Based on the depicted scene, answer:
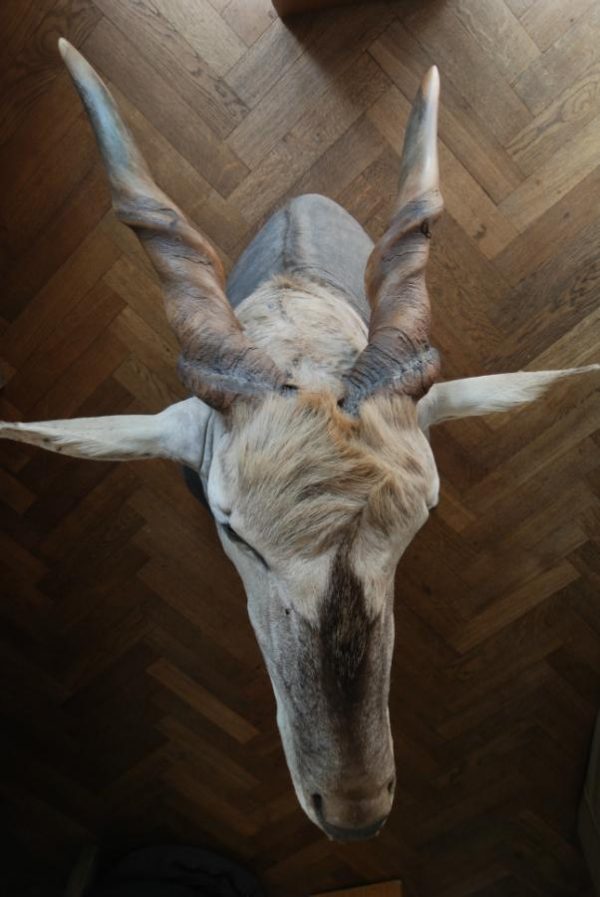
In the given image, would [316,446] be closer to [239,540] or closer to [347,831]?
[239,540]

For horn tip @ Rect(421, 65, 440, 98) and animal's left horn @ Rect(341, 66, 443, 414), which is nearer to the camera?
animal's left horn @ Rect(341, 66, 443, 414)

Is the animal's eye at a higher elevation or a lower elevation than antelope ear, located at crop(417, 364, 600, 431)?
higher

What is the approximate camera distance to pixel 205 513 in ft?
9.76

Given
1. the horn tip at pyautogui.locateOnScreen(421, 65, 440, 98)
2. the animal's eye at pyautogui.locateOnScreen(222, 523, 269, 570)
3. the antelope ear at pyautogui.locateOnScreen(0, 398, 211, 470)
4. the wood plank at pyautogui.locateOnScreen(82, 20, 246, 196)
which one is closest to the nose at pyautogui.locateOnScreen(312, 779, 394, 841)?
the animal's eye at pyautogui.locateOnScreen(222, 523, 269, 570)

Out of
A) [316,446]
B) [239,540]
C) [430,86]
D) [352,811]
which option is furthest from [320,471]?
[430,86]

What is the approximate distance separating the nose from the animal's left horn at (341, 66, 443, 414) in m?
0.78

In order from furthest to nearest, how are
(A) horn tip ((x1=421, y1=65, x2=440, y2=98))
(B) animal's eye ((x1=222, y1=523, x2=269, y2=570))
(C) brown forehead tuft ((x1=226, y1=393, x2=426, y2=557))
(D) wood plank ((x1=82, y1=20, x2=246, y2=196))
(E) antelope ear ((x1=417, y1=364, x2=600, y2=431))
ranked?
(D) wood plank ((x1=82, y1=20, x2=246, y2=196)), (A) horn tip ((x1=421, y1=65, x2=440, y2=98)), (E) antelope ear ((x1=417, y1=364, x2=600, y2=431)), (B) animal's eye ((x1=222, y1=523, x2=269, y2=570)), (C) brown forehead tuft ((x1=226, y1=393, x2=426, y2=557))

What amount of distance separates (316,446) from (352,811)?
749 mm

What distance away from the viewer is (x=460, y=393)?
72.0 inches

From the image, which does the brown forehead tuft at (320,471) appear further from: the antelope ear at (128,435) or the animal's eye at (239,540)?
the antelope ear at (128,435)

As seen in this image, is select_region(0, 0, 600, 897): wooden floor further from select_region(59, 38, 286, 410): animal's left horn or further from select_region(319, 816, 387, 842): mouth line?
select_region(319, 816, 387, 842): mouth line

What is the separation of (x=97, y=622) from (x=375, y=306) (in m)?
2.00

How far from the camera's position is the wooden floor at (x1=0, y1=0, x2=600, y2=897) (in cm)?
276

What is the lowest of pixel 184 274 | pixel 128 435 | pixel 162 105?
pixel 128 435
